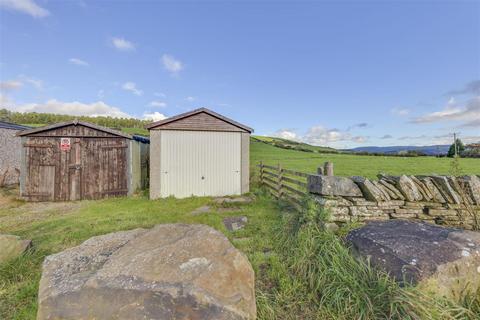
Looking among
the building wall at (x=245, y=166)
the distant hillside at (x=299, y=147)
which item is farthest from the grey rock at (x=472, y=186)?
the distant hillside at (x=299, y=147)

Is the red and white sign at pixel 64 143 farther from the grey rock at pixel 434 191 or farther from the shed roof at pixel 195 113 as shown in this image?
the grey rock at pixel 434 191

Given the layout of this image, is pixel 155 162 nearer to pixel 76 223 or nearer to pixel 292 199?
pixel 76 223

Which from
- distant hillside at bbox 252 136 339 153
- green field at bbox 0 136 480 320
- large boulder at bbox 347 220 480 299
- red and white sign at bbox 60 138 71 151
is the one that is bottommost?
green field at bbox 0 136 480 320

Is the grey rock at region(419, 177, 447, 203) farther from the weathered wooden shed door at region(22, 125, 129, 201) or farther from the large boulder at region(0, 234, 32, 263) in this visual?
the weathered wooden shed door at region(22, 125, 129, 201)

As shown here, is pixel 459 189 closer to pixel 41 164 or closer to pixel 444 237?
pixel 444 237

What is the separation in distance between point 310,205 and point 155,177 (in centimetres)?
645

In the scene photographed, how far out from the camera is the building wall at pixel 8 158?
11.3m

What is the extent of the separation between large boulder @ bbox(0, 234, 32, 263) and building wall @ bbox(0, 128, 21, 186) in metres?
10.5

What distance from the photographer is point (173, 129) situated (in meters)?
8.98

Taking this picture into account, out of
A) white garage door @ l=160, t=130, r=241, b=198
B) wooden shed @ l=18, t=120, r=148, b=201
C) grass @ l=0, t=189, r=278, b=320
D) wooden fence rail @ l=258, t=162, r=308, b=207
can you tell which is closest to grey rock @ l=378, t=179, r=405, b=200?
wooden fence rail @ l=258, t=162, r=308, b=207

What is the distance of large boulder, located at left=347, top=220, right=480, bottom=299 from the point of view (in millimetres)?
2371

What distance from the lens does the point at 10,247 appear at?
3.59 metres

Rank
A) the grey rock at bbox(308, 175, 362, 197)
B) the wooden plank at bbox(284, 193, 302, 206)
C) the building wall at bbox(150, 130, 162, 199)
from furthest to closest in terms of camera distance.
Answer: the building wall at bbox(150, 130, 162, 199) → the wooden plank at bbox(284, 193, 302, 206) → the grey rock at bbox(308, 175, 362, 197)

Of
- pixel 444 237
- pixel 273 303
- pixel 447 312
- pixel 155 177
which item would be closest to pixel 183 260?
pixel 273 303
